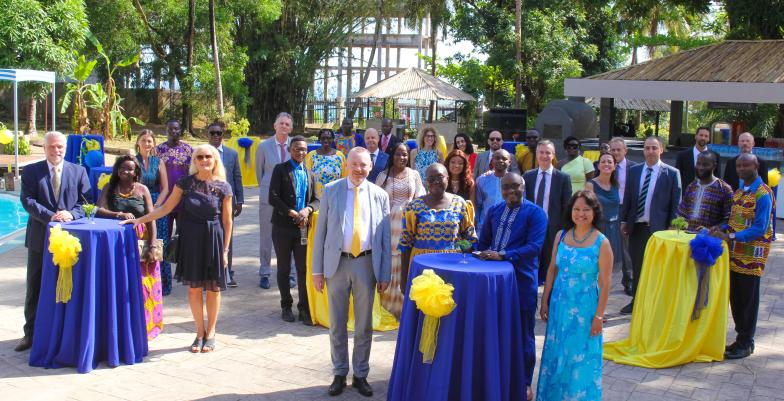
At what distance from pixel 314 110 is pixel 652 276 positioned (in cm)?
3659

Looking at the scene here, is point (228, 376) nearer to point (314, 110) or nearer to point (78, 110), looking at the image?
point (78, 110)

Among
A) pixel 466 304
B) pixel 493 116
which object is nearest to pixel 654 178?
pixel 466 304

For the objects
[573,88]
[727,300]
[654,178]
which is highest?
[573,88]

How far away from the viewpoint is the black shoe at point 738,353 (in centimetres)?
702

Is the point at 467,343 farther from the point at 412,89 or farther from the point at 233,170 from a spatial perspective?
the point at 412,89

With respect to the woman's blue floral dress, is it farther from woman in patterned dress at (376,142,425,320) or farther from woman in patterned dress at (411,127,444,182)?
woman in patterned dress at (411,127,444,182)

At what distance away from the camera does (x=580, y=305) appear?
17.9ft

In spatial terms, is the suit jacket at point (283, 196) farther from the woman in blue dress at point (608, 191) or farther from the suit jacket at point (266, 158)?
the woman in blue dress at point (608, 191)

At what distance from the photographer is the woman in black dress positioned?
6.70 m

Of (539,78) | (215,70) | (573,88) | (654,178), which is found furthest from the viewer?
(539,78)

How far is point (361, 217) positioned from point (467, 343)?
4.21 feet

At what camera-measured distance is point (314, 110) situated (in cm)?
4275

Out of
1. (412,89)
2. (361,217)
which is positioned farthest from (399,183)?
(412,89)

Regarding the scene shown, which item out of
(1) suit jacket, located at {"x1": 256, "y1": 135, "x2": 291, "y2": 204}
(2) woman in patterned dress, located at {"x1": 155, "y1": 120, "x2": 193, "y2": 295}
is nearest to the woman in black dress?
(2) woman in patterned dress, located at {"x1": 155, "y1": 120, "x2": 193, "y2": 295}
